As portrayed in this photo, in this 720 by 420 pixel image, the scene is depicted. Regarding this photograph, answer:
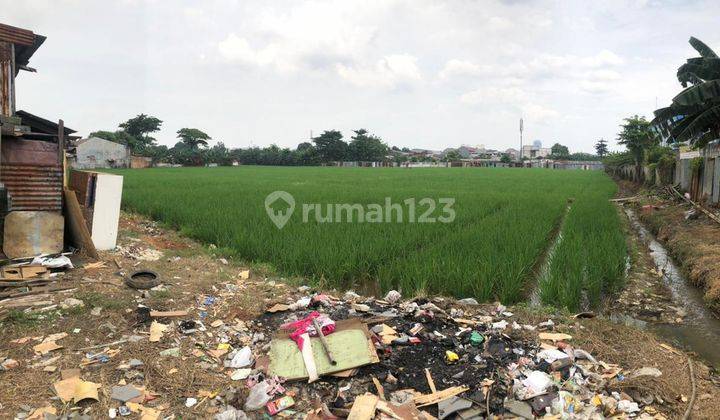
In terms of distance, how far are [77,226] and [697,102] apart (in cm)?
1076

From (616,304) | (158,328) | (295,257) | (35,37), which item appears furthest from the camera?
(35,37)

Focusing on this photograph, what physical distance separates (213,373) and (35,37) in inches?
247

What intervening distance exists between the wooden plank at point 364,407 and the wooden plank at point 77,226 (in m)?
4.49

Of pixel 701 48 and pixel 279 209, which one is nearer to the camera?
pixel 701 48

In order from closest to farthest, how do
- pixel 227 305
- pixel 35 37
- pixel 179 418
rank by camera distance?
pixel 179 418 < pixel 227 305 < pixel 35 37

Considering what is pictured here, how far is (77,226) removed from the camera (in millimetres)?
5723

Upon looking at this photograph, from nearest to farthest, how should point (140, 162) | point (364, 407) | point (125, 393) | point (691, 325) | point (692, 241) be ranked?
point (364, 407), point (125, 393), point (691, 325), point (692, 241), point (140, 162)

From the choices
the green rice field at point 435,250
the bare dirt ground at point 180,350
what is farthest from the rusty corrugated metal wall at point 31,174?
the green rice field at point 435,250

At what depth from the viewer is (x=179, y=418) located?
8.43 feet

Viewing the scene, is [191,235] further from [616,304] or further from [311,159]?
[311,159]

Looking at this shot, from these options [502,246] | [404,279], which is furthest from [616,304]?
[404,279]

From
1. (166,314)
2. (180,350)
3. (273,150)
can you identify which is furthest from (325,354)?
(273,150)

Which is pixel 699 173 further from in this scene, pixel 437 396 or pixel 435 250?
pixel 437 396

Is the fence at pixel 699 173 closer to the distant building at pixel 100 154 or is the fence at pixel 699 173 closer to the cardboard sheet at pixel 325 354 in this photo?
the cardboard sheet at pixel 325 354
